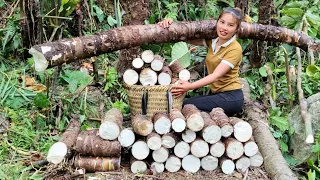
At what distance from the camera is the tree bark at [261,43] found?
504 centimetres

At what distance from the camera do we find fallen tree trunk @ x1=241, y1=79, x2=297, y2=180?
11.3ft

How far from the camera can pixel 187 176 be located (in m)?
3.56

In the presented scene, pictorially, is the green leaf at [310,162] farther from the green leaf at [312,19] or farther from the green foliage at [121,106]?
the green leaf at [312,19]

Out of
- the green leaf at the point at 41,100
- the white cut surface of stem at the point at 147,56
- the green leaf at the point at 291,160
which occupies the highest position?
the white cut surface of stem at the point at 147,56

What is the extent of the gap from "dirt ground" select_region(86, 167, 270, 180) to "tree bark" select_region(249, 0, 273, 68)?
203 cm

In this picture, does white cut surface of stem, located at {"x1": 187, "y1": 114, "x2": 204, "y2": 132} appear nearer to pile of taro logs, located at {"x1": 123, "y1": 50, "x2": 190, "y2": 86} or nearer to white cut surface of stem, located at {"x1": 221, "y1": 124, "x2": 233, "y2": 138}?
white cut surface of stem, located at {"x1": 221, "y1": 124, "x2": 233, "y2": 138}

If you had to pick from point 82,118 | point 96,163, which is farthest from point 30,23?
point 96,163

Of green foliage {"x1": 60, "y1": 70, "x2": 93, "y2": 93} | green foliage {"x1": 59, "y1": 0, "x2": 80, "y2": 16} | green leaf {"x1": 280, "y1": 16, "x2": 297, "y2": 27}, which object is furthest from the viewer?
green leaf {"x1": 280, "y1": 16, "x2": 297, "y2": 27}

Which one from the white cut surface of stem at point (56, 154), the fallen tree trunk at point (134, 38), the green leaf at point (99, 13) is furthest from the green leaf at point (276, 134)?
the green leaf at point (99, 13)

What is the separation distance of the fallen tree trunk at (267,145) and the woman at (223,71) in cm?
23

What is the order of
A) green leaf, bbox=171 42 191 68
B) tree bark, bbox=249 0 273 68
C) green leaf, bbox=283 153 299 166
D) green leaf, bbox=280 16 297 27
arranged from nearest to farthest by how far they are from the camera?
green leaf, bbox=283 153 299 166
green leaf, bbox=171 42 191 68
tree bark, bbox=249 0 273 68
green leaf, bbox=280 16 297 27

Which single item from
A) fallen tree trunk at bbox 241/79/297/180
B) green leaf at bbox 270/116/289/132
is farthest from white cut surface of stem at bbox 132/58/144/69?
green leaf at bbox 270/116/289/132

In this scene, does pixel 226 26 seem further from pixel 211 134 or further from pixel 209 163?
pixel 209 163

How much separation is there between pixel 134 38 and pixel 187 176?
4.55 ft
